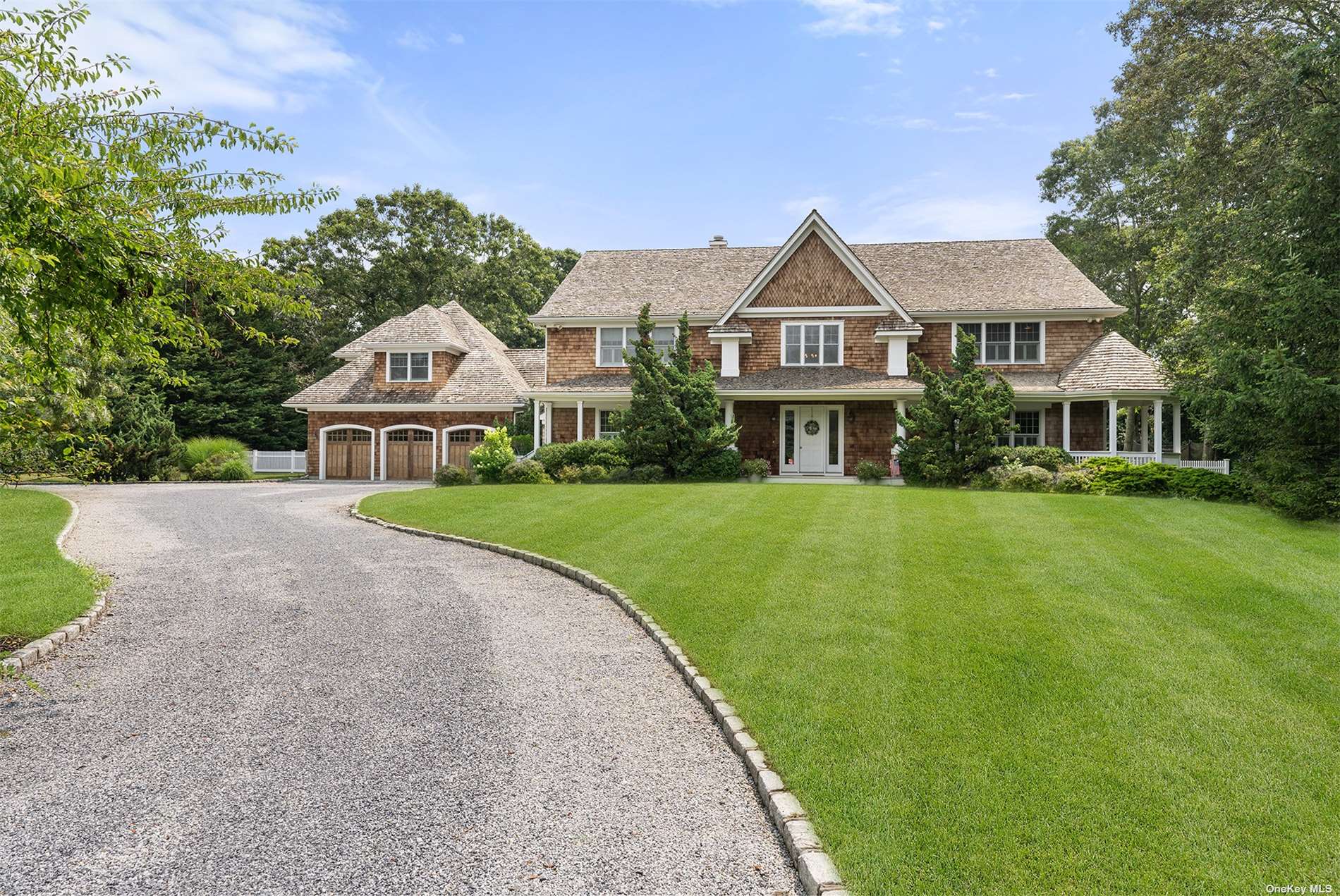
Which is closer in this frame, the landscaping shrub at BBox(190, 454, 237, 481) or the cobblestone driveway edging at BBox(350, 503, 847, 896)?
the cobblestone driveway edging at BBox(350, 503, 847, 896)

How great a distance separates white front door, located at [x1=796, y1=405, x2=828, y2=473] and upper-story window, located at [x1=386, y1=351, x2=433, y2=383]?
600 inches

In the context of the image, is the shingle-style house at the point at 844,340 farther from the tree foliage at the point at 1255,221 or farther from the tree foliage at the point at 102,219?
the tree foliage at the point at 102,219

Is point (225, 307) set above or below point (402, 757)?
above

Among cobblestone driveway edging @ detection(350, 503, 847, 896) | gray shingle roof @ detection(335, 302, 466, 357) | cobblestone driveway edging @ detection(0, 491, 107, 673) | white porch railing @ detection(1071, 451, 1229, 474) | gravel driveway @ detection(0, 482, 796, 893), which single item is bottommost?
gravel driveway @ detection(0, 482, 796, 893)

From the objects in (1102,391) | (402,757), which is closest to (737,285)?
(1102,391)

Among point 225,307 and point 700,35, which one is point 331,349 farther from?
point 225,307

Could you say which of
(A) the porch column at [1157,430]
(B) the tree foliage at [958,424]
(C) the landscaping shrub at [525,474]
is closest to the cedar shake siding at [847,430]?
(B) the tree foliage at [958,424]

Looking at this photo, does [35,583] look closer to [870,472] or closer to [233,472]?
[870,472]

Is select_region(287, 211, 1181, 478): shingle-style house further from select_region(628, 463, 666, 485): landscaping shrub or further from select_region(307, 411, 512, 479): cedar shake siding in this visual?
select_region(628, 463, 666, 485): landscaping shrub

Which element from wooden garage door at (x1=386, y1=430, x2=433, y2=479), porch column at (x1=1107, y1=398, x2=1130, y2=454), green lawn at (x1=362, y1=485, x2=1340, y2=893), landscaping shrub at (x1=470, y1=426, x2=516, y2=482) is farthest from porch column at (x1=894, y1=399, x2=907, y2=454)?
wooden garage door at (x1=386, y1=430, x2=433, y2=479)

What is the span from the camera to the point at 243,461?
104 ft

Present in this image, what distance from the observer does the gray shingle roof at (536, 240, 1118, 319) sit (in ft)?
85.6

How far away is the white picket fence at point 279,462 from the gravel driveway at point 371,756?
26.2 meters

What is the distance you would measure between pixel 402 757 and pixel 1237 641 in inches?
280
